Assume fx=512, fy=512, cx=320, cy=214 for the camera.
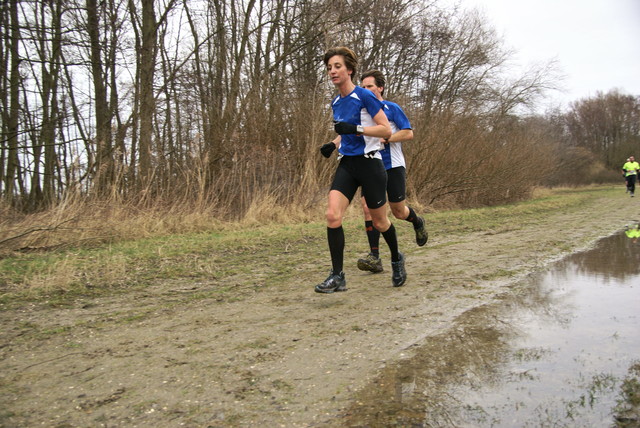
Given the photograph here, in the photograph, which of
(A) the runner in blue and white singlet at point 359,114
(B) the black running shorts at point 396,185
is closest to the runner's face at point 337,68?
(A) the runner in blue and white singlet at point 359,114

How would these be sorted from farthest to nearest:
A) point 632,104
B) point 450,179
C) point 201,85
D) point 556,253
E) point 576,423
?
point 632,104
point 450,179
point 201,85
point 556,253
point 576,423

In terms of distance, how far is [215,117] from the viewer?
13.2m

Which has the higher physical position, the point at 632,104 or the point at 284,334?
the point at 632,104

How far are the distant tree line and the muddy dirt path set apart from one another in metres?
4.57

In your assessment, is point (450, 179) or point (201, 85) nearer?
point (201, 85)

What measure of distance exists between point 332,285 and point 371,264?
1.07 metres

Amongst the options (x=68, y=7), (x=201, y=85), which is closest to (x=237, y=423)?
(x=68, y=7)

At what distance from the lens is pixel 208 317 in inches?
147

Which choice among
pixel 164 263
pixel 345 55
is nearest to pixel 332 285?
pixel 345 55

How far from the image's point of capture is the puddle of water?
2.07 metres

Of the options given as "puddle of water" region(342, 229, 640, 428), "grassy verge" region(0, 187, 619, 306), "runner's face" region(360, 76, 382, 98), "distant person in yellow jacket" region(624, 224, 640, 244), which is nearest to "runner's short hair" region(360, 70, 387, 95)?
"runner's face" region(360, 76, 382, 98)

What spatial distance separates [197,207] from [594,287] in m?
7.75

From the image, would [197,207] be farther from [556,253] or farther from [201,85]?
[556,253]

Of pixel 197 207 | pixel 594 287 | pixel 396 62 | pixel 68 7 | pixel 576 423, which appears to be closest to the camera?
pixel 576 423
